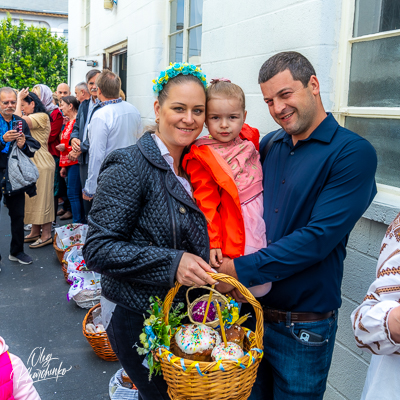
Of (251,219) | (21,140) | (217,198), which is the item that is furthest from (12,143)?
(251,219)

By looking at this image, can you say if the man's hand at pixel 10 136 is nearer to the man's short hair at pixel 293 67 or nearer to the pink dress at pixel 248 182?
the pink dress at pixel 248 182

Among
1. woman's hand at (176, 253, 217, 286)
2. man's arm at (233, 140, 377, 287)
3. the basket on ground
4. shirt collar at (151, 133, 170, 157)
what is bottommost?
the basket on ground

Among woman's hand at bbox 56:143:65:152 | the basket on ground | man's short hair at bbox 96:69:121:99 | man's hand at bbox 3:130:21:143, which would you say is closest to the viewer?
man's short hair at bbox 96:69:121:99

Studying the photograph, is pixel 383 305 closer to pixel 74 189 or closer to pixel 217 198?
pixel 217 198

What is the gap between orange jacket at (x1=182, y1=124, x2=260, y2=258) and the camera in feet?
6.13

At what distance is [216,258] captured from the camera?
6.11 ft

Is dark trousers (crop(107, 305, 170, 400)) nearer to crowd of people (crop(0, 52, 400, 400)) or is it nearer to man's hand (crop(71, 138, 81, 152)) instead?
crowd of people (crop(0, 52, 400, 400))

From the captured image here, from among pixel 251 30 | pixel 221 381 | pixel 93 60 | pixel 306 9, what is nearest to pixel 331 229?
pixel 221 381

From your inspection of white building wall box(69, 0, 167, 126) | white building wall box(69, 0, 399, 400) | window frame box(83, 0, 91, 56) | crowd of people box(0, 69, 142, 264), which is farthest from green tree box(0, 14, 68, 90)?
white building wall box(69, 0, 399, 400)

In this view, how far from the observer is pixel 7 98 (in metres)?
5.05

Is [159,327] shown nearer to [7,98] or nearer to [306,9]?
[306,9]

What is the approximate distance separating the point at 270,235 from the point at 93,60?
23.9ft

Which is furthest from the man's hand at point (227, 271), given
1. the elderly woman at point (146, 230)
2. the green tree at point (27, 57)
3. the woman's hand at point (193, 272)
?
the green tree at point (27, 57)

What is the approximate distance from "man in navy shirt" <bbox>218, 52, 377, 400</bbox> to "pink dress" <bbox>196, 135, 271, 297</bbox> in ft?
0.18
